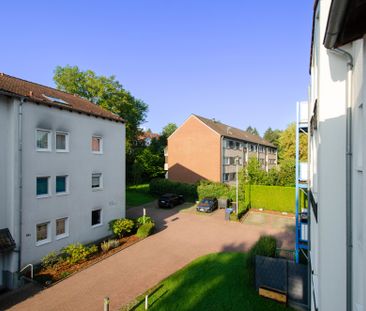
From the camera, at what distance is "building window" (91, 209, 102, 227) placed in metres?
17.0

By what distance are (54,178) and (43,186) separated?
0.72 metres

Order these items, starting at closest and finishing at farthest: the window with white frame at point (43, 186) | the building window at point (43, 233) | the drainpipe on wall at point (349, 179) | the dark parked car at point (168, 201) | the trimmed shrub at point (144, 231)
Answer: the drainpipe on wall at point (349, 179) → the building window at point (43, 233) → the window with white frame at point (43, 186) → the trimmed shrub at point (144, 231) → the dark parked car at point (168, 201)

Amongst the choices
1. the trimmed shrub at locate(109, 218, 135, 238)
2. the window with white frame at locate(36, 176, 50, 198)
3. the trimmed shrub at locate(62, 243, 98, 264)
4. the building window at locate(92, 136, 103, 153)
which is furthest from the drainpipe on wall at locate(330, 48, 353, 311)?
the building window at locate(92, 136, 103, 153)

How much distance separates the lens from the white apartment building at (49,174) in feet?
39.3

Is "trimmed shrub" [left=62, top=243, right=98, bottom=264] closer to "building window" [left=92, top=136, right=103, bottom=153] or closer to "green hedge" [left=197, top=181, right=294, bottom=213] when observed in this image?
"building window" [left=92, top=136, right=103, bottom=153]

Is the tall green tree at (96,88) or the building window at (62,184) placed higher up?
the tall green tree at (96,88)

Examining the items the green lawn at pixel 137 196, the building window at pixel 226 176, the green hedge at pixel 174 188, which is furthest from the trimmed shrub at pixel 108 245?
the building window at pixel 226 176

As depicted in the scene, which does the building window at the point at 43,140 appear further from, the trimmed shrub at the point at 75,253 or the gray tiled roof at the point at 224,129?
the gray tiled roof at the point at 224,129

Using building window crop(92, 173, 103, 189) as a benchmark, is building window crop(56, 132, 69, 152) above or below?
above

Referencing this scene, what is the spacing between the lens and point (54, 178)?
14195 mm

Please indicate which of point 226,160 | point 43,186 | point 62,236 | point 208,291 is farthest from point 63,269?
point 226,160

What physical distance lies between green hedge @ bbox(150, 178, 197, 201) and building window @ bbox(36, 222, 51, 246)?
18944mm

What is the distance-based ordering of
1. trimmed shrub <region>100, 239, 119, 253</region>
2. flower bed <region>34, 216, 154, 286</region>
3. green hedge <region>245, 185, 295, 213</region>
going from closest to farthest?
flower bed <region>34, 216, 154, 286</region>, trimmed shrub <region>100, 239, 119, 253</region>, green hedge <region>245, 185, 295, 213</region>

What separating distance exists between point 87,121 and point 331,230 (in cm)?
1542
